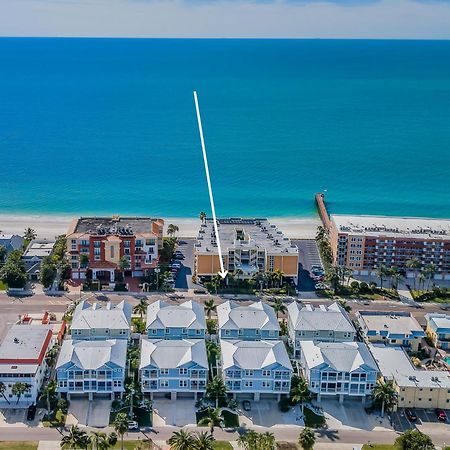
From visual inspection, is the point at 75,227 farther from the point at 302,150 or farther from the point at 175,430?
the point at 302,150

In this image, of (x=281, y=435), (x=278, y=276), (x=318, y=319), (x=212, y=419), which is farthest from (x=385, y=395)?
(x=278, y=276)

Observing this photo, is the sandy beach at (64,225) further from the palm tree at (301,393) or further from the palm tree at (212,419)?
the palm tree at (212,419)

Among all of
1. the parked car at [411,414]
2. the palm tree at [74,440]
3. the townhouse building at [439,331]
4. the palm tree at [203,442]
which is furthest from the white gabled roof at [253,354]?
the townhouse building at [439,331]

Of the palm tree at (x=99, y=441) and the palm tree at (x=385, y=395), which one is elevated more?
the palm tree at (x=385, y=395)

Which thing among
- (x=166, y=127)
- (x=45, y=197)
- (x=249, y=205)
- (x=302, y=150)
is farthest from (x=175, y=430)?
(x=166, y=127)

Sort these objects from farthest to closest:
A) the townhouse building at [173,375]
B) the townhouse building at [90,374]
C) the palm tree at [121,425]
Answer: the townhouse building at [173,375]
the townhouse building at [90,374]
the palm tree at [121,425]

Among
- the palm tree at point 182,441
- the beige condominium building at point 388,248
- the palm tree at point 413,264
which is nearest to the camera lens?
the palm tree at point 182,441
